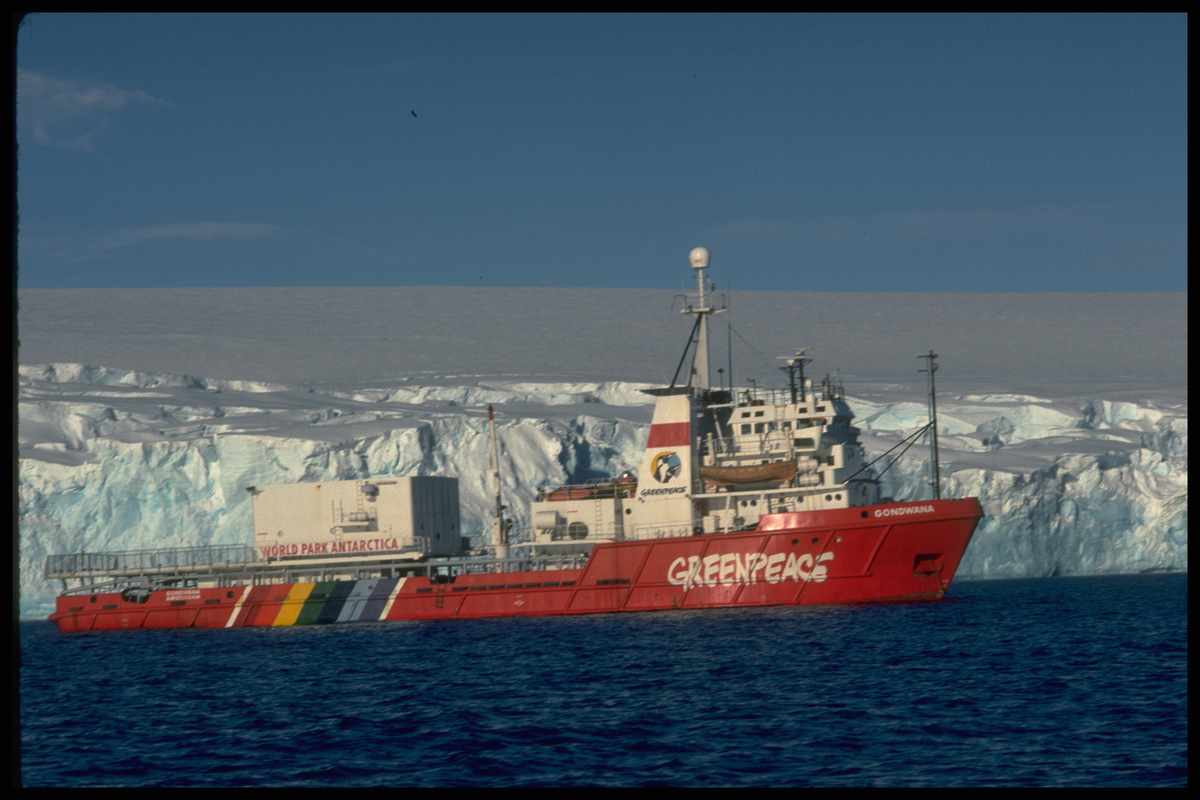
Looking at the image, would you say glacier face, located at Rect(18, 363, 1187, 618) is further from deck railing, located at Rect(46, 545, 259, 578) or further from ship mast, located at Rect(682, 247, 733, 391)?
ship mast, located at Rect(682, 247, 733, 391)

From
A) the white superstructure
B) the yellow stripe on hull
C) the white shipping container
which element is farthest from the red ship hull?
the white superstructure

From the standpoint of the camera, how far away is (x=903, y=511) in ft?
103

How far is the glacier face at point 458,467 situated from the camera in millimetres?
41188

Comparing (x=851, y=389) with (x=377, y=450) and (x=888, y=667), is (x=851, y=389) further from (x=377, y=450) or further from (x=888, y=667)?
(x=888, y=667)

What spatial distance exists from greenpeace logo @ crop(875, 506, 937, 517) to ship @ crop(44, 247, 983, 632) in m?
0.04

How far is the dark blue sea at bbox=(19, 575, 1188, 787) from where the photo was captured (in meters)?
14.5

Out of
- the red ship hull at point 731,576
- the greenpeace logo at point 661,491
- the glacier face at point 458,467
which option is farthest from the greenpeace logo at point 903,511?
the glacier face at point 458,467

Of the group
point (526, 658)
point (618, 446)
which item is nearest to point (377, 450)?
point (618, 446)

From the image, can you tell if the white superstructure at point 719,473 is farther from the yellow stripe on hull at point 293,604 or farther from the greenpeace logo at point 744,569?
the yellow stripe on hull at point 293,604

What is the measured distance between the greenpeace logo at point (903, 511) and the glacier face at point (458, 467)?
13.7m

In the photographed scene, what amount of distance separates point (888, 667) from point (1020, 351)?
59.6 metres

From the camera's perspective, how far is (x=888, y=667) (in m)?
21.6

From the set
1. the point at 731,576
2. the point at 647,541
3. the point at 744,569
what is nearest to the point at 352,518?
the point at 647,541

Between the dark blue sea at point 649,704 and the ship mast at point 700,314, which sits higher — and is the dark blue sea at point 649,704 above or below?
below
